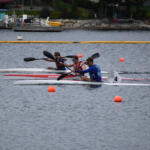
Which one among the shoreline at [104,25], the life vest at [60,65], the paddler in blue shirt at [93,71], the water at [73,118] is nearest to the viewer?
the water at [73,118]

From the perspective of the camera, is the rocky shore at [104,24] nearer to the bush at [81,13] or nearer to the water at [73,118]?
the bush at [81,13]

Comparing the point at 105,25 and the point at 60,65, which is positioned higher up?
the point at 60,65

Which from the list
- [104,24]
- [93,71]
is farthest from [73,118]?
[104,24]

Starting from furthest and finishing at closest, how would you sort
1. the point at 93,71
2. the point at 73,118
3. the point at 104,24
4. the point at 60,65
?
1. the point at 104,24
2. the point at 60,65
3. the point at 93,71
4. the point at 73,118

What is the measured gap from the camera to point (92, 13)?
73688 mm

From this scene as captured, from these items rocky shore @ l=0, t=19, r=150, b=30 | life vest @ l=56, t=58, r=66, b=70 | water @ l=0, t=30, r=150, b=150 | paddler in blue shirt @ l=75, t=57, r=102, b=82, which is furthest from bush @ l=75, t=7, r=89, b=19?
paddler in blue shirt @ l=75, t=57, r=102, b=82

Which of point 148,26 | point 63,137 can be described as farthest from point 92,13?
point 63,137

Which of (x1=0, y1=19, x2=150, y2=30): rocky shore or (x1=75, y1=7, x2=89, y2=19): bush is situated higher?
(x1=75, y1=7, x2=89, y2=19): bush

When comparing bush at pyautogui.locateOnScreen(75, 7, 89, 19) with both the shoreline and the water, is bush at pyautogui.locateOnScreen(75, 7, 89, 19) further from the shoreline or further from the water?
the water

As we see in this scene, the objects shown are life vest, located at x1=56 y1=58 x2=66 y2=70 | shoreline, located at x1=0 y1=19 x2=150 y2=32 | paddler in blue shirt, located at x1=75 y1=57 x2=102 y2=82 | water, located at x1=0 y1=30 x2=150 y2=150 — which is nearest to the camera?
water, located at x1=0 y1=30 x2=150 y2=150

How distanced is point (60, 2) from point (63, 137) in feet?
193

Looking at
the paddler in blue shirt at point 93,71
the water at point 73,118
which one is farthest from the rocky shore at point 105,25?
the paddler in blue shirt at point 93,71

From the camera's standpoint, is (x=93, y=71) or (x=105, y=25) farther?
(x=105, y=25)

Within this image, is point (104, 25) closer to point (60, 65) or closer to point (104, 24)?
point (104, 24)
